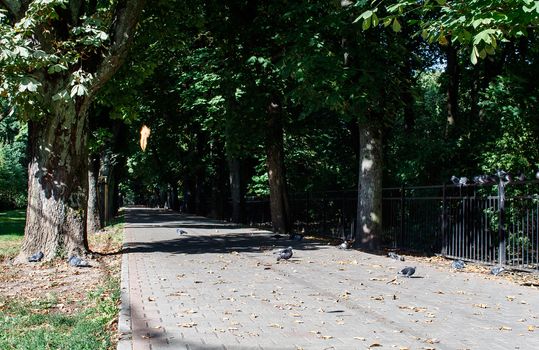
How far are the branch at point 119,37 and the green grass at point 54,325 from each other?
16.4 ft

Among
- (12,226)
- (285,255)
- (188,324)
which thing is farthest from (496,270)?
(12,226)

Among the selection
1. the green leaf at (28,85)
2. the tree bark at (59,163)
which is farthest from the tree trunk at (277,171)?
the green leaf at (28,85)

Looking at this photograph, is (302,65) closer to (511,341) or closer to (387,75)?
(387,75)

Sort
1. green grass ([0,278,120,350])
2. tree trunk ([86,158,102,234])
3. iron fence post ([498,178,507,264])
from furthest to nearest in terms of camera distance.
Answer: tree trunk ([86,158,102,234]), iron fence post ([498,178,507,264]), green grass ([0,278,120,350])

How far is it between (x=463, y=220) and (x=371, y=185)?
8.61 ft

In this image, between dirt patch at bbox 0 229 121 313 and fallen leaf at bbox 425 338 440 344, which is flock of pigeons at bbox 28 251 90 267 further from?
fallen leaf at bbox 425 338 440 344

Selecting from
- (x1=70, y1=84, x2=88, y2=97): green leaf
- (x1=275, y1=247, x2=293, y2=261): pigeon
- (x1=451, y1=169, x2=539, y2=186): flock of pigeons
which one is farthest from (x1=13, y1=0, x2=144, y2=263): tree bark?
(x1=451, y1=169, x2=539, y2=186): flock of pigeons

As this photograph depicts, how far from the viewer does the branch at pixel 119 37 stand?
436 inches

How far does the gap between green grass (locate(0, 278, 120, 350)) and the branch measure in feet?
16.4

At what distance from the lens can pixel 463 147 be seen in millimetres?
14523

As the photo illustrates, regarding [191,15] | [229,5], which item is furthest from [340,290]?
[229,5]

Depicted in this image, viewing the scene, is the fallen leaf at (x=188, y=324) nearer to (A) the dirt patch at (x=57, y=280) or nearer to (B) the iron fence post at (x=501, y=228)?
(A) the dirt patch at (x=57, y=280)

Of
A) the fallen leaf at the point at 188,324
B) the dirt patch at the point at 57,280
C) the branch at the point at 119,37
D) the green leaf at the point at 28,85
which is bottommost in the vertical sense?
the dirt patch at the point at 57,280

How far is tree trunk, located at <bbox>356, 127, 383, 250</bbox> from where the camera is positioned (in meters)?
14.0
